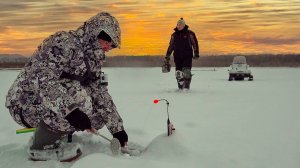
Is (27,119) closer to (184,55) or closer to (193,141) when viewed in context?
(193,141)

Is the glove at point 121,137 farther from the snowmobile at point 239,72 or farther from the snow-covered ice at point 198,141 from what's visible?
the snowmobile at point 239,72

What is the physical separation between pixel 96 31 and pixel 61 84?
1.84 ft

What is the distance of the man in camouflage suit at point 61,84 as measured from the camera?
3.61 m

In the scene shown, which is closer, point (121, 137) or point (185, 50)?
point (121, 137)

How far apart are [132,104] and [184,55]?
12.4 ft

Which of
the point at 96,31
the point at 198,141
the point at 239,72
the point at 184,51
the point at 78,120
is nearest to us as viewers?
the point at 78,120

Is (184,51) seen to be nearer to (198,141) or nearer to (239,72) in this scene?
(198,141)

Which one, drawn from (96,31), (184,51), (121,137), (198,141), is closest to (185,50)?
(184,51)

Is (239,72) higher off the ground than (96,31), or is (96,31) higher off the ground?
(96,31)

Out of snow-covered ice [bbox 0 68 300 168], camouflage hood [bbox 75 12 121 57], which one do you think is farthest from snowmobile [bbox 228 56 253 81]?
camouflage hood [bbox 75 12 121 57]

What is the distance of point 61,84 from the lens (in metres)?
3.74

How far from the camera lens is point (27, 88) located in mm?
3934

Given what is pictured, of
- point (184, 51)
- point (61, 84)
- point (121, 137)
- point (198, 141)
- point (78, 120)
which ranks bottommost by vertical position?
point (198, 141)

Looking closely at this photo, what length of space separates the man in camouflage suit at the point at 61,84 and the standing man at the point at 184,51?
328 inches
